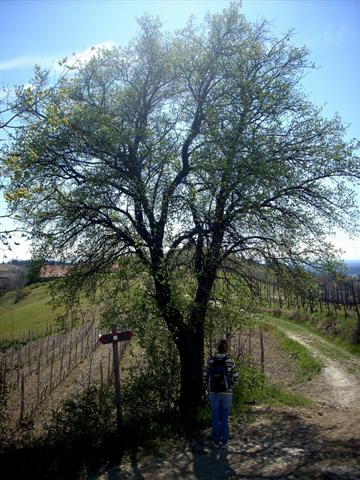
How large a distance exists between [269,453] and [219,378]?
5.83 feet

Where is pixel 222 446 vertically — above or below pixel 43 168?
below

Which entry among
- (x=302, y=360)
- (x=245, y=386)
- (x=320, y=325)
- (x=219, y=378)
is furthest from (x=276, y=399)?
(x=320, y=325)

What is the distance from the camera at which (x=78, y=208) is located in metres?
12.1

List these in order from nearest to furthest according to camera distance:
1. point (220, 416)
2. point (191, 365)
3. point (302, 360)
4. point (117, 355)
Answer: point (220, 416), point (117, 355), point (191, 365), point (302, 360)

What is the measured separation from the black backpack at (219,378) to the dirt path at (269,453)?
1277 mm

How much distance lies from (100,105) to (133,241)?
4.43m

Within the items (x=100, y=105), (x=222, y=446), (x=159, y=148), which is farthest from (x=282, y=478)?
(x=100, y=105)

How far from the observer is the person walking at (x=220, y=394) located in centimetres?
913

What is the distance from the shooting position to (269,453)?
28.3 ft

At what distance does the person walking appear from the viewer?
913cm

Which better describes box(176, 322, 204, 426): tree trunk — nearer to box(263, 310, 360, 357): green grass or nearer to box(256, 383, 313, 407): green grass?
box(256, 383, 313, 407): green grass

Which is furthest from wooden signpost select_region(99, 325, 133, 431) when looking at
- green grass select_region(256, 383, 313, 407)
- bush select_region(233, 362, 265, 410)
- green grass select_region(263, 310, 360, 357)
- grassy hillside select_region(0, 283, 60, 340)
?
grassy hillside select_region(0, 283, 60, 340)

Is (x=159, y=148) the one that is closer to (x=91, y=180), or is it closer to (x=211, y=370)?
(x=91, y=180)

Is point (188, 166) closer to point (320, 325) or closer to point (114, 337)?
point (114, 337)
